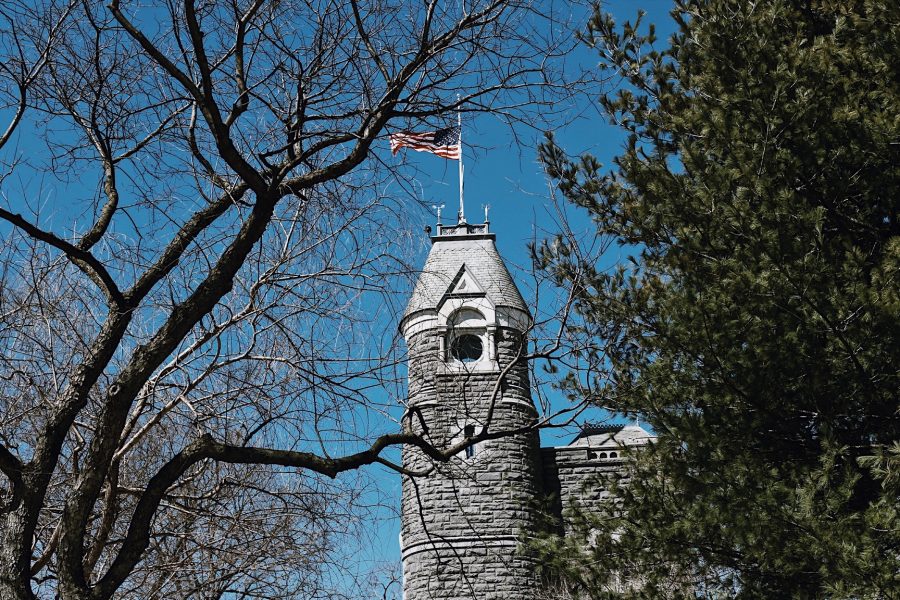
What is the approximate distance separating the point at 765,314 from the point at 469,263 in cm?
1519

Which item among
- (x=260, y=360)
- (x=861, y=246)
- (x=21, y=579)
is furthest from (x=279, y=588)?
(x=861, y=246)

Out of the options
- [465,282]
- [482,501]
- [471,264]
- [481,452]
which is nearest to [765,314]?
[482,501]

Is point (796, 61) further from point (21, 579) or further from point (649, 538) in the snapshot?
point (21, 579)

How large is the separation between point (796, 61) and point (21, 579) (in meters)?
4.85

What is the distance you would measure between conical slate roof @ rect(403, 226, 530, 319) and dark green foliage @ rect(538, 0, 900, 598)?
12847mm

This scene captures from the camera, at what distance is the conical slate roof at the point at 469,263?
1977 cm

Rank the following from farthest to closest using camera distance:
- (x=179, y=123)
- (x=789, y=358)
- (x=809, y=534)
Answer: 1. (x=789, y=358)
2. (x=809, y=534)
3. (x=179, y=123)

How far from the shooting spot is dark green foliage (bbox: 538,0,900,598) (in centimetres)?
530

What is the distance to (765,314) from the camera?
558 cm

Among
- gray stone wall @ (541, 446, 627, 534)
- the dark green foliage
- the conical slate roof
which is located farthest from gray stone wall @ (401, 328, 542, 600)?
the dark green foliage

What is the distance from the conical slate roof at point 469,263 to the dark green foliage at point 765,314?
12847 millimetres

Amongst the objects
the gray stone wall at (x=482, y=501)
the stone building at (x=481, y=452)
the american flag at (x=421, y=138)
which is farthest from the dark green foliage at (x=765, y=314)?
the gray stone wall at (x=482, y=501)

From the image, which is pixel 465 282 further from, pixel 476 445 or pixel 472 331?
pixel 476 445

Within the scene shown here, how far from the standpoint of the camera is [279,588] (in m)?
4.92
